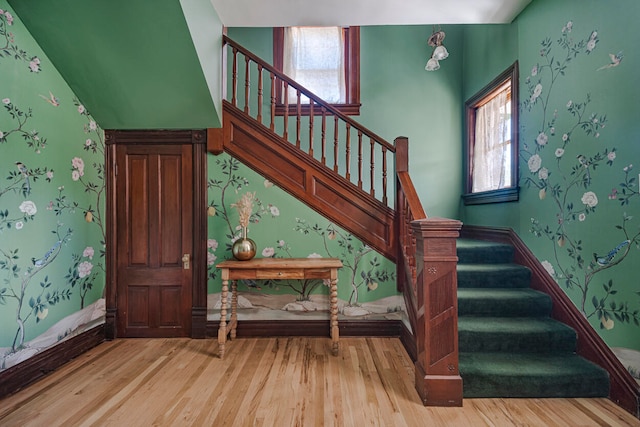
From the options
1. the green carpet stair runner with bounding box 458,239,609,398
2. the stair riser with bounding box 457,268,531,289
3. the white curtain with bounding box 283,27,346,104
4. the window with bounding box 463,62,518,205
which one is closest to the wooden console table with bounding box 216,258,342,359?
the green carpet stair runner with bounding box 458,239,609,398

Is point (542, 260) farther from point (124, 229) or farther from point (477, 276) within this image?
point (124, 229)

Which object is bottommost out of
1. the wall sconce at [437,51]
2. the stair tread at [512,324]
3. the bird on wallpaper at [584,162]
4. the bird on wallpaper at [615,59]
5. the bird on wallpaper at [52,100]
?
the stair tread at [512,324]

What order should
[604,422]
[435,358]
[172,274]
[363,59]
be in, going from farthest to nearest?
[363,59] → [172,274] → [435,358] → [604,422]

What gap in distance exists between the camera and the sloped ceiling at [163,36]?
84.0 inches

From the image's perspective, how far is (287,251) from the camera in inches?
118

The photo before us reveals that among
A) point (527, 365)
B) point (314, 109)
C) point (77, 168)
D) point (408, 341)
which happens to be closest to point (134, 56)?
point (77, 168)

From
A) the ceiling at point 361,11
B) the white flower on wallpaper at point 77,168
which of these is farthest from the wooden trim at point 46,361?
the ceiling at point 361,11

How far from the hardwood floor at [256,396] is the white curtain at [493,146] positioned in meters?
2.06

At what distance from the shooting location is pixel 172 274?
2.97m

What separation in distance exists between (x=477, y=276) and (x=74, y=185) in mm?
3463

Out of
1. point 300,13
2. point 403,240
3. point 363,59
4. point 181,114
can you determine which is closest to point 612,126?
point 403,240

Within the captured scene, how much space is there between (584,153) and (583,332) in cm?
122

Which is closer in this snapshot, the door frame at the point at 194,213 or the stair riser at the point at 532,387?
the stair riser at the point at 532,387

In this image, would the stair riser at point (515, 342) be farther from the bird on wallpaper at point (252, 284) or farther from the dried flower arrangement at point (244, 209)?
the dried flower arrangement at point (244, 209)
